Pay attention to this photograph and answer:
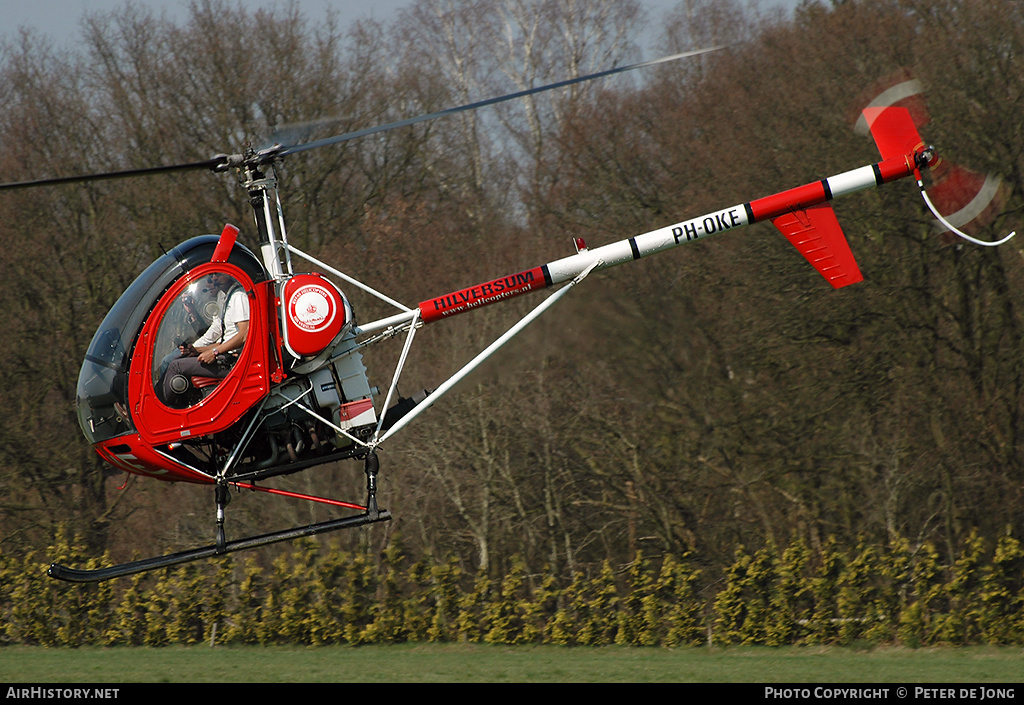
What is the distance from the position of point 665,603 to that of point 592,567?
2.14 m

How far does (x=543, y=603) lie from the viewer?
12992 millimetres

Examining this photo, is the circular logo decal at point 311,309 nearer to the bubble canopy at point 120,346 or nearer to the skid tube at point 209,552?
the bubble canopy at point 120,346

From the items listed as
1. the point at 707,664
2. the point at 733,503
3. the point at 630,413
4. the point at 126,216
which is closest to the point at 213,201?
the point at 126,216

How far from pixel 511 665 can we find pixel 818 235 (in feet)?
17.5

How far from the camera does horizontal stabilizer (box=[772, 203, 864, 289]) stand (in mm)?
8219

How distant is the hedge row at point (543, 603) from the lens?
479 inches

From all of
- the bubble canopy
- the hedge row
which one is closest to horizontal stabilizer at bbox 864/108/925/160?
the bubble canopy

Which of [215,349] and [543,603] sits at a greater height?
[215,349]

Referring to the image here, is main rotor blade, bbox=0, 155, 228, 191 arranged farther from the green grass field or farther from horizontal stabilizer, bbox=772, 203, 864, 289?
the green grass field

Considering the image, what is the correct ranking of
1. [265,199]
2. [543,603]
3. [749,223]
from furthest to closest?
[543,603]
[749,223]
[265,199]

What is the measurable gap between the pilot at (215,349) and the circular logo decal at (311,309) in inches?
13.1

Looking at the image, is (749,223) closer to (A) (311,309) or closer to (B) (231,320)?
(A) (311,309)

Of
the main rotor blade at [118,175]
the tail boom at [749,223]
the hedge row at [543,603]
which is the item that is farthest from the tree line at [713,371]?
the main rotor blade at [118,175]

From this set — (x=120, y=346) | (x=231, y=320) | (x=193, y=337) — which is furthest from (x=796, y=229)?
(x=120, y=346)
